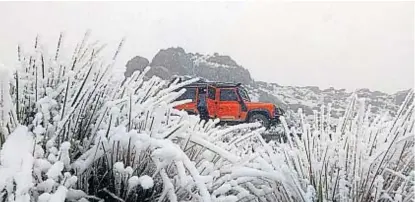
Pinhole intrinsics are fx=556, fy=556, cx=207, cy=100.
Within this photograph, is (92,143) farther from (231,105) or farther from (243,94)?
(243,94)

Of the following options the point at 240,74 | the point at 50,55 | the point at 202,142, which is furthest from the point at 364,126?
the point at 240,74

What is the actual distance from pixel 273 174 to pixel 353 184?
0.23 meters

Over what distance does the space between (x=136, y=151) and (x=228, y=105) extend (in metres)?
12.8

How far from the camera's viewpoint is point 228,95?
Result: 14.2 metres

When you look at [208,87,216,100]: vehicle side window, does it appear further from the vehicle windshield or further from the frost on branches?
the frost on branches

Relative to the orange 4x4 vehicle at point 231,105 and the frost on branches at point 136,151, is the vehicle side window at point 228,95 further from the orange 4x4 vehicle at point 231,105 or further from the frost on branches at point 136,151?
the frost on branches at point 136,151

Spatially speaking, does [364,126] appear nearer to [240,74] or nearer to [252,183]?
[252,183]

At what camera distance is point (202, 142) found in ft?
4.55

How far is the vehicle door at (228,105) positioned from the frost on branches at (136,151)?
1210 centimetres

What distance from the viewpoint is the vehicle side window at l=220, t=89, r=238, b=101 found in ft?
46.3

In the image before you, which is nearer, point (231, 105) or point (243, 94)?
point (231, 105)

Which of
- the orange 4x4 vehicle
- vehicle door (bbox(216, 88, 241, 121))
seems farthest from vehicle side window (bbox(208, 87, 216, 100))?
vehicle door (bbox(216, 88, 241, 121))

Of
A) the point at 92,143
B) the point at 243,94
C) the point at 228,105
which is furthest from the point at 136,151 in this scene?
the point at 243,94

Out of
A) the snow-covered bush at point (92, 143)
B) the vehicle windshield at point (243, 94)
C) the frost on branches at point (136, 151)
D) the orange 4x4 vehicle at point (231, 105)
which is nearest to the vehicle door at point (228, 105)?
the orange 4x4 vehicle at point (231, 105)
